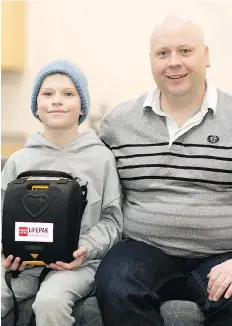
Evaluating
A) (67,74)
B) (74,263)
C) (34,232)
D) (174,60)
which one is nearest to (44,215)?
(34,232)

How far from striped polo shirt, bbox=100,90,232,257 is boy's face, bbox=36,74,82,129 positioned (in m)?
0.21

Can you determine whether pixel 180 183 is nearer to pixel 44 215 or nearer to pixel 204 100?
pixel 204 100

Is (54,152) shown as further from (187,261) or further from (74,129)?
(187,261)

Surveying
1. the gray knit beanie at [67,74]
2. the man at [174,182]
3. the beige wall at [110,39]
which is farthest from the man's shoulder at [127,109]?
the beige wall at [110,39]

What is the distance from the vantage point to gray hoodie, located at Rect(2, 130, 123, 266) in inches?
68.4

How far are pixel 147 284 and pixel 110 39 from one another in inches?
80.1

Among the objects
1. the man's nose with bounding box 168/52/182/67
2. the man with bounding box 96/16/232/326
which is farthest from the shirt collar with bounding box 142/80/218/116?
the man's nose with bounding box 168/52/182/67

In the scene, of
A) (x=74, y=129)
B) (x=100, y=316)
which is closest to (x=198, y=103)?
(x=74, y=129)

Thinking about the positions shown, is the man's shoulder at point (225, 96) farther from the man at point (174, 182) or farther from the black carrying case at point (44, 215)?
the black carrying case at point (44, 215)

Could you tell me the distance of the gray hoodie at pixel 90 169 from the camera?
174 centimetres

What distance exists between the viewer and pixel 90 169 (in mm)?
1776

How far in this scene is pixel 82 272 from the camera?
5.40 ft

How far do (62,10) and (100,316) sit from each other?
7.41ft

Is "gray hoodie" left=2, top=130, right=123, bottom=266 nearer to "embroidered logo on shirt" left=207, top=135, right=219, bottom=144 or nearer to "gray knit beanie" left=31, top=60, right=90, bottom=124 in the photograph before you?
"gray knit beanie" left=31, top=60, right=90, bottom=124
